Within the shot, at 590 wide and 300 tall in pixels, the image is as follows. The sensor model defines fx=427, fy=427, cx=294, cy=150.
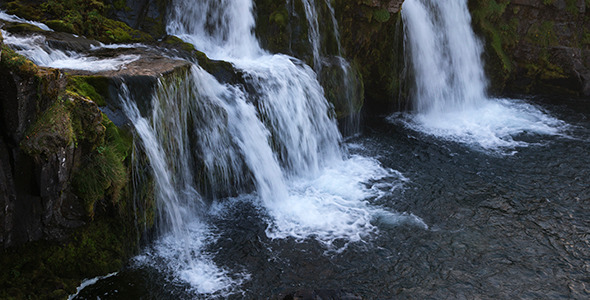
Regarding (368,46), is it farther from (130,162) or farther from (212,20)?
(130,162)

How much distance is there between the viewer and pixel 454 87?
1580 cm

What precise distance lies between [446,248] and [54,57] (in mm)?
7817

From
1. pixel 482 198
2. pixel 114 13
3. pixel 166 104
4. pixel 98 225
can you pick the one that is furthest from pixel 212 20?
pixel 482 198

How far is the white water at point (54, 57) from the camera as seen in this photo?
731cm

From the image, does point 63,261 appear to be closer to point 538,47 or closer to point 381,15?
point 381,15

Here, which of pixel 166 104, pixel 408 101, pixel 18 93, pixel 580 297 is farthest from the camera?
pixel 408 101

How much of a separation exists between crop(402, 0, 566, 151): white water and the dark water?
2.68 meters

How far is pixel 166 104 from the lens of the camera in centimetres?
754

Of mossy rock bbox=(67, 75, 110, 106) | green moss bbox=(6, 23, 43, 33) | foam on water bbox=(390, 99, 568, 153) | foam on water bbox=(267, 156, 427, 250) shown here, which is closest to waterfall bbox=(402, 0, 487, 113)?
foam on water bbox=(390, 99, 568, 153)

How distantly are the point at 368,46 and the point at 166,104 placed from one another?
319 inches

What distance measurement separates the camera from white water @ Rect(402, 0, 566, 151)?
1359cm

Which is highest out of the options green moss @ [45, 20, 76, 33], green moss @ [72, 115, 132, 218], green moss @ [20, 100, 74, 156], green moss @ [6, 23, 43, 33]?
green moss @ [45, 20, 76, 33]

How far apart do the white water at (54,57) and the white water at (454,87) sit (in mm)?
9356

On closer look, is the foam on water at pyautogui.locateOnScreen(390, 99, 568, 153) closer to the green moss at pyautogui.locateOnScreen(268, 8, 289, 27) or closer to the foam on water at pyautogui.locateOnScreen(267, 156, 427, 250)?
the foam on water at pyautogui.locateOnScreen(267, 156, 427, 250)
